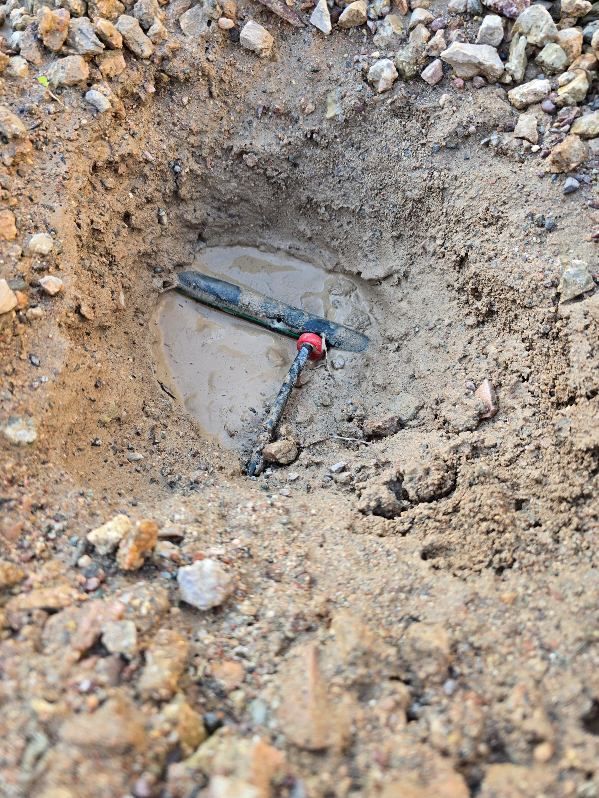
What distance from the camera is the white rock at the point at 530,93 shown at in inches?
124

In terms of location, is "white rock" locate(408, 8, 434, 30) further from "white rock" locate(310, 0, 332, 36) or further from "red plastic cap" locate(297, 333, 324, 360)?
"red plastic cap" locate(297, 333, 324, 360)

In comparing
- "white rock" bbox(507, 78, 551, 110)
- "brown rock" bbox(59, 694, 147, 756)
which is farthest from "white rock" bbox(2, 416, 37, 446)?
"white rock" bbox(507, 78, 551, 110)

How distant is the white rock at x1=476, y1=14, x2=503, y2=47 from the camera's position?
3.19 m

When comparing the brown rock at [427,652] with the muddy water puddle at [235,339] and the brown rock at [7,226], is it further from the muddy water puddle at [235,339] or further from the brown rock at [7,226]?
the brown rock at [7,226]

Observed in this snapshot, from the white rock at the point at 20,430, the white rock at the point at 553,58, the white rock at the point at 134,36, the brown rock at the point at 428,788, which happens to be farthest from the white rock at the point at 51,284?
the white rock at the point at 553,58

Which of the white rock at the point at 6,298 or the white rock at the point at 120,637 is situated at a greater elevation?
the white rock at the point at 6,298

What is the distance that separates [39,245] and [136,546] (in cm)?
148

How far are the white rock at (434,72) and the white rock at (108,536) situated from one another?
2.67m

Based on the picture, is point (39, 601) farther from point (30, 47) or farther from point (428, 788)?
point (30, 47)

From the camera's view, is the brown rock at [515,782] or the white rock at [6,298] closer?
the brown rock at [515,782]

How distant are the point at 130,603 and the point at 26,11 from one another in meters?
2.89

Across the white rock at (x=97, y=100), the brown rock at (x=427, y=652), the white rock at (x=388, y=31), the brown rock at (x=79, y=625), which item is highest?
the white rock at (x=388, y=31)

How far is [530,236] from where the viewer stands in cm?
307

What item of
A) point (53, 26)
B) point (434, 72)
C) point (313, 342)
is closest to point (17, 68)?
point (53, 26)
